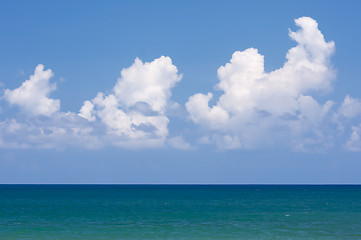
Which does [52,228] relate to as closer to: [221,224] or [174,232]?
[174,232]

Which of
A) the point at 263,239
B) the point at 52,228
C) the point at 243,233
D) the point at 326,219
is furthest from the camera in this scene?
the point at 326,219

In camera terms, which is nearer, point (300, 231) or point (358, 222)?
point (300, 231)

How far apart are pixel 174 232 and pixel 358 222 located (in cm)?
2930

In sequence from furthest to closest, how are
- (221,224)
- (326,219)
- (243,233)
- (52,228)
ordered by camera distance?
(326,219)
(221,224)
(52,228)
(243,233)

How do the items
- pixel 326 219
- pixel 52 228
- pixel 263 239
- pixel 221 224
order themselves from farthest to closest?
pixel 326 219
pixel 221 224
pixel 52 228
pixel 263 239

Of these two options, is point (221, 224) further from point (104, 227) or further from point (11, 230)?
point (11, 230)

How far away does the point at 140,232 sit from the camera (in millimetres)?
62250

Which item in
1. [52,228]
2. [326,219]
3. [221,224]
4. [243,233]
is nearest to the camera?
[243,233]

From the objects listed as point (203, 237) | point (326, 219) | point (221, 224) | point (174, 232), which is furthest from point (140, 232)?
point (326, 219)

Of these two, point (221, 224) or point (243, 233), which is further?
point (221, 224)

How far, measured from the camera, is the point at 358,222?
A: 7500cm

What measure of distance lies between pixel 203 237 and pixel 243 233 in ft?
20.4

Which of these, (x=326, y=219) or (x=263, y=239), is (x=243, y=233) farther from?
(x=326, y=219)

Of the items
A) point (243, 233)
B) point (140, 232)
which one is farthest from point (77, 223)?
point (243, 233)
